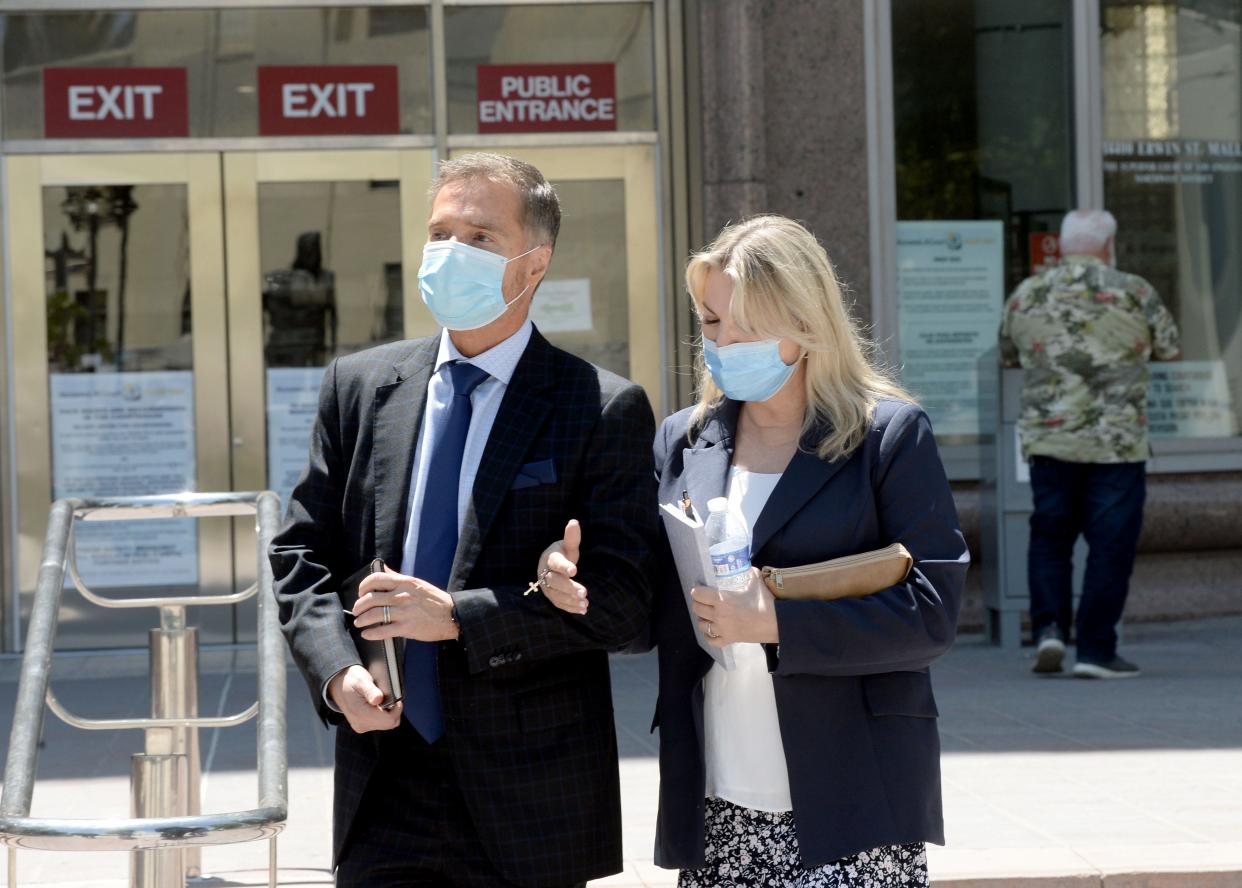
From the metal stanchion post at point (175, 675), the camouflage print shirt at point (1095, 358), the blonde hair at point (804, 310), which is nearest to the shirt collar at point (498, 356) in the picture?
the blonde hair at point (804, 310)

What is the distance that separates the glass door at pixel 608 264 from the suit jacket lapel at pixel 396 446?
628 centimetres

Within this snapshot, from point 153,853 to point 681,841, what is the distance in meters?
1.36

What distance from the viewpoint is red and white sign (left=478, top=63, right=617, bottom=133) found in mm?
9102

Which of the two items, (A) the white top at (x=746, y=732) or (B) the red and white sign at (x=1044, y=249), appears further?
(B) the red and white sign at (x=1044, y=249)

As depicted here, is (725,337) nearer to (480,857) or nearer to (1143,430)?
(480,857)

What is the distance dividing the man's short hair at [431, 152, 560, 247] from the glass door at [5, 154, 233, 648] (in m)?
6.27

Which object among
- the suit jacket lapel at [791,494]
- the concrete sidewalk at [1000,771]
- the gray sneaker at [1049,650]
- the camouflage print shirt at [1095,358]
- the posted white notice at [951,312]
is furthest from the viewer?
the posted white notice at [951,312]

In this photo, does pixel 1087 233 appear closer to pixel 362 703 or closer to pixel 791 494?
pixel 791 494

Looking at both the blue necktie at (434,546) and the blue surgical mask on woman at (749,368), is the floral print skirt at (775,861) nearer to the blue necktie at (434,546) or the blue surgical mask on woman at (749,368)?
the blue necktie at (434,546)

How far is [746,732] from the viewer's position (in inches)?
110

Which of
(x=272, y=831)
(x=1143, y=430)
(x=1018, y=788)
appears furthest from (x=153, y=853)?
(x=1143, y=430)

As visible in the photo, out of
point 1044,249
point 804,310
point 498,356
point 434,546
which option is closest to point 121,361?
point 1044,249

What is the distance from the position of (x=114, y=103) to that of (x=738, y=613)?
280 inches

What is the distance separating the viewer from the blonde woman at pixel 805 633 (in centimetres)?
271
